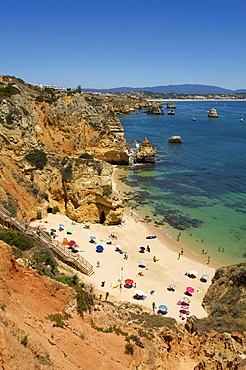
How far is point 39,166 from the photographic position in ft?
103

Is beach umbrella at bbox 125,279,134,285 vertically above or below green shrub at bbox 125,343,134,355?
below

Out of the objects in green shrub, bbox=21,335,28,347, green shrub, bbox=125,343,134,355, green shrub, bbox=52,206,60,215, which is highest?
green shrub, bbox=21,335,28,347

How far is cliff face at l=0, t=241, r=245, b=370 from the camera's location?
814 centimetres

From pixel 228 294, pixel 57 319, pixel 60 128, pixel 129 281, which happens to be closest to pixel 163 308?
pixel 129 281

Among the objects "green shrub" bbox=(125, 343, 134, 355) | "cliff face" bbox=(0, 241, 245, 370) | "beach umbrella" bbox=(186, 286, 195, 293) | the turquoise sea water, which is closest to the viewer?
"cliff face" bbox=(0, 241, 245, 370)

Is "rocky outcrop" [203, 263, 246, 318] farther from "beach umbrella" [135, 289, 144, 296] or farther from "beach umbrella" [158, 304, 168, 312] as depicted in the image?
"beach umbrella" [135, 289, 144, 296]

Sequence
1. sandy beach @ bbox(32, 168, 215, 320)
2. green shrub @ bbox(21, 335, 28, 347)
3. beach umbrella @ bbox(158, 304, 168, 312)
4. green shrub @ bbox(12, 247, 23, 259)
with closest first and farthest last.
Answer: green shrub @ bbox(21, 335, 28, 347), green shrub @ bbox(12, 247, 23, 259), beach umbrella @ bbox(158, 304, 168, 312), sandy beach @ bbox(32, 168, 215, 320)

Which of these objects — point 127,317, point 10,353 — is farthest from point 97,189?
point 10,353

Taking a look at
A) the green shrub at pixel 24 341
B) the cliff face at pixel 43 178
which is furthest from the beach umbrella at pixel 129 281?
the green shrub at pixel 24 341

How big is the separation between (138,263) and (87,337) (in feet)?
53.2

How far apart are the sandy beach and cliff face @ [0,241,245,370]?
24.4 feet

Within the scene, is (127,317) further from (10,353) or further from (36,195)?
(36,195)

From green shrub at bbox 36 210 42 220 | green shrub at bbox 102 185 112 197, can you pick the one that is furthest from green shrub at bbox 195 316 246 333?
green shrub at bbox 36 210 42 220

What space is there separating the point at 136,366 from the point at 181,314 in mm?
10216
